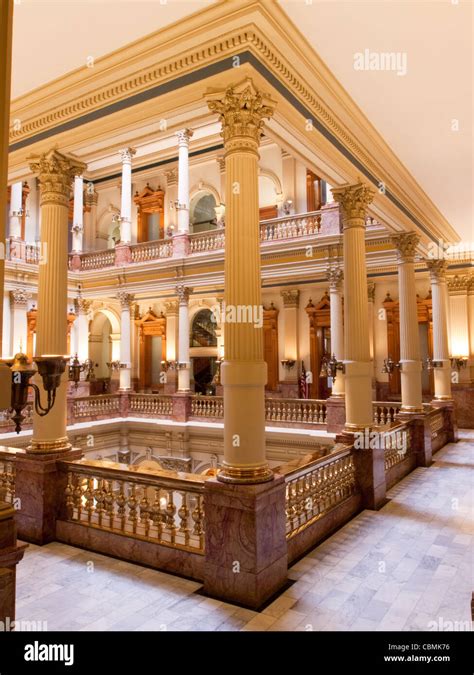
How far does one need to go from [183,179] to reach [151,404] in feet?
23.4

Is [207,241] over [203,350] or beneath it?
over

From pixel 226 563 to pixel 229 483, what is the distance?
665mm

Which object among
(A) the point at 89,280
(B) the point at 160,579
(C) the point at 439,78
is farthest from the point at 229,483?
(A) the point at 89,280

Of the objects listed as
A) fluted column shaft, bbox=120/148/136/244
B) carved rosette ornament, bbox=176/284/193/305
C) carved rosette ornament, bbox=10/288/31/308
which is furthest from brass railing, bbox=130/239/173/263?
carved rosette ornament, bbox=10/288/31/308

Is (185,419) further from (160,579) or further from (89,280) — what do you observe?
(160,579)

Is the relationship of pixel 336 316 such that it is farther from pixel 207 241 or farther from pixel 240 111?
pixel 240 111

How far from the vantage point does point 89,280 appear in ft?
56.1

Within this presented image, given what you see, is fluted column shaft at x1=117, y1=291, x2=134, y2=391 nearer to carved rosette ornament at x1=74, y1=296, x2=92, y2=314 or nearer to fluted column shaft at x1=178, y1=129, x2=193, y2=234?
carved rosette ornament at x1=74, y1=296, x2=92, y2=314

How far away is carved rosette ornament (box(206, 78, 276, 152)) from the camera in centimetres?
443

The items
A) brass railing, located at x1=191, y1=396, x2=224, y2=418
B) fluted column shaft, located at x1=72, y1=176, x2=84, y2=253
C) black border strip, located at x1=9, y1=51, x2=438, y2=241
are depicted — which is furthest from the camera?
fluted column shaft, located at x1=72, y1=176, x2=84, y2=253

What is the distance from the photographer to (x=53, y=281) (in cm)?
586

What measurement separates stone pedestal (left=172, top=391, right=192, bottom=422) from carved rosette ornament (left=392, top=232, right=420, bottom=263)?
7501mm

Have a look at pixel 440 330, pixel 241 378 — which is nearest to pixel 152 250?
pixel 440 330

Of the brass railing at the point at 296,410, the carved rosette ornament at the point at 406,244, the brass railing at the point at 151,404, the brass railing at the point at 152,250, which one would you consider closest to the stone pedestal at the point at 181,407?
the brass railing at the point at 151,404
